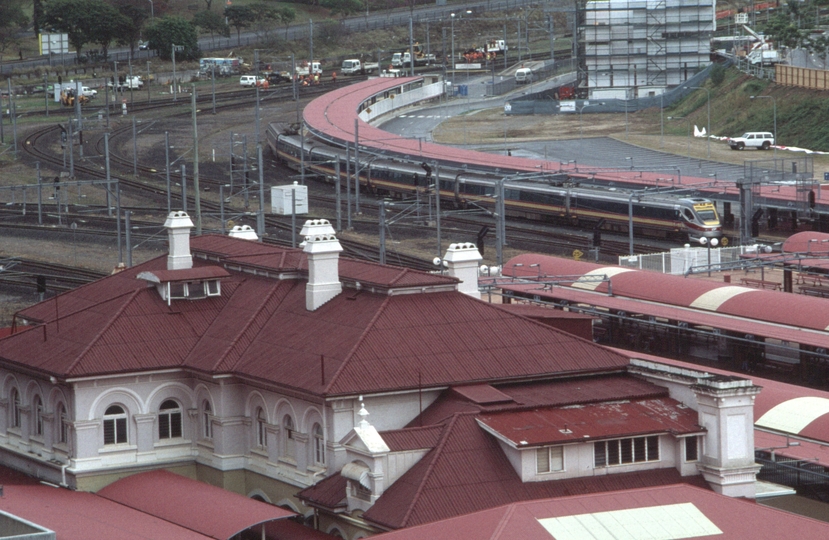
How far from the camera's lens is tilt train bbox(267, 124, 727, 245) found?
86.8 metres

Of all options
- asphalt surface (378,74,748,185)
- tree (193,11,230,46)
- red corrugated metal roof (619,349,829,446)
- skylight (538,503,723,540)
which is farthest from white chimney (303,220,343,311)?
tree (193,11,230,46)

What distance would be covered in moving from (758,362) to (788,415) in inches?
452

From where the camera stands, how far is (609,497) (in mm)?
34344

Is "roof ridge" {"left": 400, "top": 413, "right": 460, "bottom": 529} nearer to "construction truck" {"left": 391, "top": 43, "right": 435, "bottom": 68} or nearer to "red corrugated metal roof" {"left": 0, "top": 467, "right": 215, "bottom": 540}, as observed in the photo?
"red corrugated metal roof" {"left": 0, "top": 467, "right": 215, "bottom": 540}

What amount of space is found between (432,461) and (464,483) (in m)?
0.86

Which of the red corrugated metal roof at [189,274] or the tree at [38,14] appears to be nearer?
the red corrugated metal roof at [189,274]

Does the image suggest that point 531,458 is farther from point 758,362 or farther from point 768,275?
point 768,275

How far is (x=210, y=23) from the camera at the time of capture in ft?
605

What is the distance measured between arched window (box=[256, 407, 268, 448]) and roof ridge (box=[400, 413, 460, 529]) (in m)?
6.24

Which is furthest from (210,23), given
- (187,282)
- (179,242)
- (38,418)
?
(38,418)

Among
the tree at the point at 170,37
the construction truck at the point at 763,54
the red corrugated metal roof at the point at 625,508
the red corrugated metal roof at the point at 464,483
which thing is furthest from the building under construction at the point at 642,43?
the red corrugated metal roof at the point at 625,508

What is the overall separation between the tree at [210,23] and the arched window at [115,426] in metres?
145

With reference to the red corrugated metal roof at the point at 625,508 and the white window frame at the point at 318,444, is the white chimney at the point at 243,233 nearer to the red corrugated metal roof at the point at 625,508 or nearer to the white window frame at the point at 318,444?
the white window frame at the point at 318,444

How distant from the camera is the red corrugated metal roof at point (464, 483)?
1387 inches
